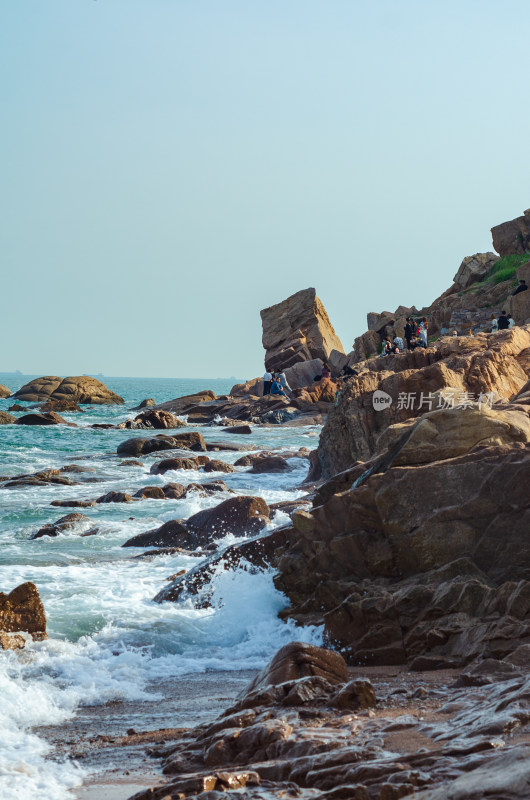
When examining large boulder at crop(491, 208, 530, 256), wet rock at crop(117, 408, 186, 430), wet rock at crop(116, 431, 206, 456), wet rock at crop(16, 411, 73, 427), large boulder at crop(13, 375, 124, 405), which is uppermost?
large boulder at crop(491, 208, 530, 256)

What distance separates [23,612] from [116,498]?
10851 millimetres

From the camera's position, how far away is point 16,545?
1468 centimetres

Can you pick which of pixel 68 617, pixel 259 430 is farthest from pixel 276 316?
pixel 68 617

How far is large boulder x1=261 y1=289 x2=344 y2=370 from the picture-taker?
56844 mm

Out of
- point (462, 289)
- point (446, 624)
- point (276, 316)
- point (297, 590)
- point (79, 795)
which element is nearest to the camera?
point (79, 795)

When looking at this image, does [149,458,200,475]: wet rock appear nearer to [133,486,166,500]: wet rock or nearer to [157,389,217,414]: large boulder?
[133,486,166,500]: wet rock

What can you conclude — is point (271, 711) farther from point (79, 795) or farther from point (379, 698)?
point (79, 795)

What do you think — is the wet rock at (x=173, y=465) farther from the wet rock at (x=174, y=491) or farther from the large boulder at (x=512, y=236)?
the large boulder at (x=512, y=236)

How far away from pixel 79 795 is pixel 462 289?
149 feet

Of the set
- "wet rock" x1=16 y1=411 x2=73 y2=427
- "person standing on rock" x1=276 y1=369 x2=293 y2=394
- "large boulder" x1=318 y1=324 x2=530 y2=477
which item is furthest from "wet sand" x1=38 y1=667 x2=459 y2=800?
"wet rock" x1=16 y1=411 x2=73 y2=427

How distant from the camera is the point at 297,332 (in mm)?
58375

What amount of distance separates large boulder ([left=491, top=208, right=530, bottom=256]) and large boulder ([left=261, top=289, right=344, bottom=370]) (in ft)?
48.3

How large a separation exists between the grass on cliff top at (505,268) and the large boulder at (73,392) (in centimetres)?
3900

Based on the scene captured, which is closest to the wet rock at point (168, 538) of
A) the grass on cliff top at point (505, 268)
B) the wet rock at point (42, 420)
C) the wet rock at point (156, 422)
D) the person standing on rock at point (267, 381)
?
the wet rock at point (156, 422)
